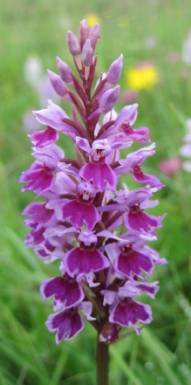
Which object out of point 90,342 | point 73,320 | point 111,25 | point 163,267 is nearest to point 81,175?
point 73,320

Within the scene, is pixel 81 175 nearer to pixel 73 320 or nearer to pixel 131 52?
pixel 73 320

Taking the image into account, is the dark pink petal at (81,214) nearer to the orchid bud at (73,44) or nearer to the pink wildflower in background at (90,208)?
the pink wildflower in background at (90,208)

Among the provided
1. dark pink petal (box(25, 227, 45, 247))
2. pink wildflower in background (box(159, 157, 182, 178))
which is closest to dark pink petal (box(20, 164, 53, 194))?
dark pink petal (box(25, 227, 45, 247))

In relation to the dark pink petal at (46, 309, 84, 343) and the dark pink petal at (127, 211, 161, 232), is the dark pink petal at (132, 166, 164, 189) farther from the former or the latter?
the dark pink petal at (46, 309, 84, 343)

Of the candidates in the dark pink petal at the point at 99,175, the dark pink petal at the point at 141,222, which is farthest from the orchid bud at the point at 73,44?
the dark pink petal at the point at 141,222

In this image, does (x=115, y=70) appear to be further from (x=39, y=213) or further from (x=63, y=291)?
(x=63, y=291)

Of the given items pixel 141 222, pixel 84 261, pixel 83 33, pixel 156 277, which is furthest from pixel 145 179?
pixel 156 277
